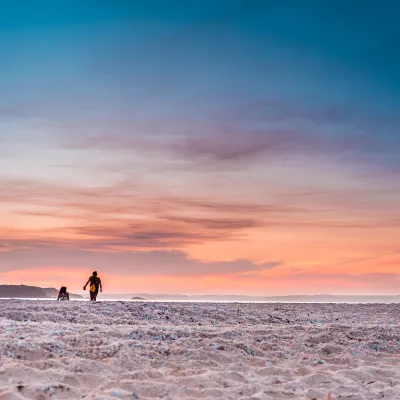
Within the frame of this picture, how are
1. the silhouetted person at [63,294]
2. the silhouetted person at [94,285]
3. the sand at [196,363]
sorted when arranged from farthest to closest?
the silhouetted person at [63,294] → the silhouetted person at [94,285] → the sand at [196,363]

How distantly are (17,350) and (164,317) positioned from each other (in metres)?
8.70

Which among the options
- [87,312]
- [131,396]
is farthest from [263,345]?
[87,312]

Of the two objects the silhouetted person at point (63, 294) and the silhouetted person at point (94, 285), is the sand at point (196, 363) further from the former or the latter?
the silhouetted person at point (63, 294)

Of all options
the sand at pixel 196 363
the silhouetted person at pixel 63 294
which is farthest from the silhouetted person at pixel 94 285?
the sand at pixel 196 363

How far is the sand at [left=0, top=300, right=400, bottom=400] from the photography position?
944 cm

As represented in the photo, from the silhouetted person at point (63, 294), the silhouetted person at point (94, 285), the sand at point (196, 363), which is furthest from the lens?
the silhouetted person at point (63, 294)

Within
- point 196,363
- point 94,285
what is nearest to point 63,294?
point 94,285

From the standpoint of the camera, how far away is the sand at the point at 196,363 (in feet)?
31.0

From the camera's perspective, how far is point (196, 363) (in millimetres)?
11164

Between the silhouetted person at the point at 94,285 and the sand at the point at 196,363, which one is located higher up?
the silhouetted person at the point at 94,285

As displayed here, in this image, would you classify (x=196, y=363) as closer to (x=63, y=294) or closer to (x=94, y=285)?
(x=94, y=285)

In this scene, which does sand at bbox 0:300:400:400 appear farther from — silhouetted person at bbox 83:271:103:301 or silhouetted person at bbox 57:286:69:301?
silhouetted person at bbox 57:286:69:301

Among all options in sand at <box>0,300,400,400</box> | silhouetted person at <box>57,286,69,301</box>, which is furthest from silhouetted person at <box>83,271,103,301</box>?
sand at <box>0,300,400,400</box>

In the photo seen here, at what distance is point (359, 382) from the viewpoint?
1088 cm
